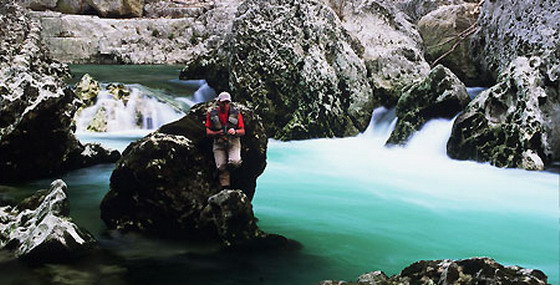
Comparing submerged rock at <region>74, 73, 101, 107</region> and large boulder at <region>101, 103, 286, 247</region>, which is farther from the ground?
submerged rock at <region>74, 73, 101, 107</region>

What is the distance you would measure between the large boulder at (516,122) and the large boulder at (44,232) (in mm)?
7607

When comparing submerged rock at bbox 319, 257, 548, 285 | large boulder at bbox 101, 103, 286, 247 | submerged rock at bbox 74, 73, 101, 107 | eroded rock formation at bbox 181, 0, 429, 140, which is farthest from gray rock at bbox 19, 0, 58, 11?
submerged rock at bbox 319, 257, 548, 285

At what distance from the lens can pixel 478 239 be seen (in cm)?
624

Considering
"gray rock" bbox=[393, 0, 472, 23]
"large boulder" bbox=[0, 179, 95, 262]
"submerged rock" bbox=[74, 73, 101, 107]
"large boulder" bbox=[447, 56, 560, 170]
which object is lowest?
"large boulder" bbox=[0, 179, 95, 262]

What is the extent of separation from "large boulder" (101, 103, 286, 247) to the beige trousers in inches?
4.0

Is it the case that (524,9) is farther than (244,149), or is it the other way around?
(524,9)

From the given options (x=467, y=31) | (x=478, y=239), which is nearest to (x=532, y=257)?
(x=478, y=239)

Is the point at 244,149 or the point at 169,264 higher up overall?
the point at 244,149

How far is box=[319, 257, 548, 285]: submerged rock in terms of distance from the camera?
10.3 ft

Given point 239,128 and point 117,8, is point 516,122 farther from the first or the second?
point 117,8

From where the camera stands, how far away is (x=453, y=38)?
15.1 meters

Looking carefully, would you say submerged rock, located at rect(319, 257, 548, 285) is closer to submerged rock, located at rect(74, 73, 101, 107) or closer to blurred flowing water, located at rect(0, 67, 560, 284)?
blurred flowing water, located at rect(0, 67, 560, 284)

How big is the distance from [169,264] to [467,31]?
42.6 feet

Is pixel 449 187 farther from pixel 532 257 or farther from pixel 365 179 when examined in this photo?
pixel 532 257
